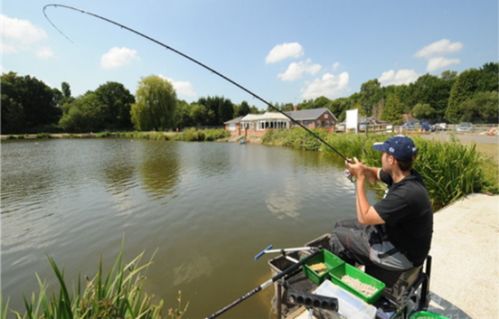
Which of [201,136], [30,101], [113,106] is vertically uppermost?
[30,101]

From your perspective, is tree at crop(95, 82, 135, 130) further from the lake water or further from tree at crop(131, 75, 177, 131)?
the lake water

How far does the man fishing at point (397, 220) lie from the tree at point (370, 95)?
87.0 meters

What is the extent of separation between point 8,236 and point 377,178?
26.3 ft

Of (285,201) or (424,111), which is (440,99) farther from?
(285,201)

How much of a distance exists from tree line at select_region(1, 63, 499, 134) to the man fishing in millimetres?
51971

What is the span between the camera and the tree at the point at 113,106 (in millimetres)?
63469

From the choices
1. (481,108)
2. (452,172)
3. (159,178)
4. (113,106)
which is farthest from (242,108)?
(452,172)

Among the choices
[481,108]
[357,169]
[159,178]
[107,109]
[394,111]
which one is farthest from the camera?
[107,109]

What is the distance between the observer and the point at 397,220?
2.05 meters

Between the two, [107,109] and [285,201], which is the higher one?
[107,109]

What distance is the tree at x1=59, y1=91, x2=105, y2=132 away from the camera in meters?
57.9

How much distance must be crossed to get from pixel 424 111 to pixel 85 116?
273 feet

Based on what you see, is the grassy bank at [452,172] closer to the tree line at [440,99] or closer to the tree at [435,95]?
the tree line at [440,99]

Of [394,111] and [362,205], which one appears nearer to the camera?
[362,205]
